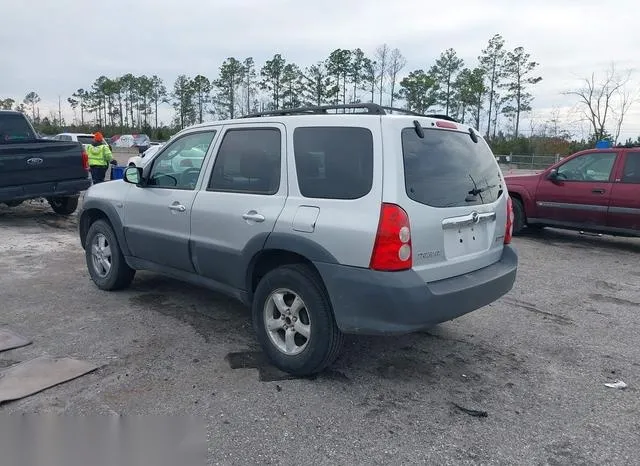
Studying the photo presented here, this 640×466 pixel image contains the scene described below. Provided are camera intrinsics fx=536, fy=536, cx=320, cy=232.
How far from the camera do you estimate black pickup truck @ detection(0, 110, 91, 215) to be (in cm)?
937

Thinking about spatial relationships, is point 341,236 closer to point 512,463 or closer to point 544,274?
point 512,463

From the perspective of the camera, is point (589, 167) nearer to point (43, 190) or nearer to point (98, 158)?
point (43, 190)

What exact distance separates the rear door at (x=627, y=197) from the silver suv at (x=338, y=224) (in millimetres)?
5153

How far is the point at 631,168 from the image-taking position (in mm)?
8578

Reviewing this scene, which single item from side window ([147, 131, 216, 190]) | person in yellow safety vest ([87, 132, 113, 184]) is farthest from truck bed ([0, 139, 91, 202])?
side window ([147, 131, 216, 190])

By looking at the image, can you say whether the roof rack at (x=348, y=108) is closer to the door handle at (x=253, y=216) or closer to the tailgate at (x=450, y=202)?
the tailgate at (x=450, y=202)

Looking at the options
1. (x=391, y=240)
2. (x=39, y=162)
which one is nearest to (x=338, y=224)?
(x=391, y=240)

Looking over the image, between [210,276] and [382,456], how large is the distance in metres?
2.21

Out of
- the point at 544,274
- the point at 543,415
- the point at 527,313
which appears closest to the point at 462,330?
the point at 527,313

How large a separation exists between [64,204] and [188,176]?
8.04m

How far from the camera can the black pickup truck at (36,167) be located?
937cm

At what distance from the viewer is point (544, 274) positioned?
7133mm

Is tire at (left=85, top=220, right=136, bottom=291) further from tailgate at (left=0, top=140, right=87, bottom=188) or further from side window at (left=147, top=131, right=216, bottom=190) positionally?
tailgate at (left=0, top=140, right=87, bottom=188)

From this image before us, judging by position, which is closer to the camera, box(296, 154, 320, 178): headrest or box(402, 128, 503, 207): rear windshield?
box(402, 128, 503, 207): rear windshield
